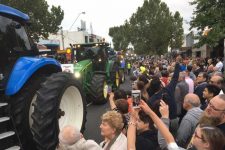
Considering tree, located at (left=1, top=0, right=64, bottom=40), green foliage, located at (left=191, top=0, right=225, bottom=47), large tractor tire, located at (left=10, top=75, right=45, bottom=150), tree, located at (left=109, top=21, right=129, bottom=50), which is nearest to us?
large tractor tire, located at (left=10, top=75, right=45, bottom=150)

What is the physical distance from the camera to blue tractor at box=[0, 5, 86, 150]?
19.1 ft

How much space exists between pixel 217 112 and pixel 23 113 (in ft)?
9.85

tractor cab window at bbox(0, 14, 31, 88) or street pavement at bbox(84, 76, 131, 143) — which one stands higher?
tractor cab window at bbox(0, 14, 31, 88)

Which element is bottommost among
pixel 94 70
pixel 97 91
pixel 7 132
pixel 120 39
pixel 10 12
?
pixel 97 91

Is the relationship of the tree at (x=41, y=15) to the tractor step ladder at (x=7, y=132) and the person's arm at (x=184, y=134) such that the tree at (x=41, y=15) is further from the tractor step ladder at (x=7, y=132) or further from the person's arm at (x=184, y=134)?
the person's arm at (x=184, y=134)

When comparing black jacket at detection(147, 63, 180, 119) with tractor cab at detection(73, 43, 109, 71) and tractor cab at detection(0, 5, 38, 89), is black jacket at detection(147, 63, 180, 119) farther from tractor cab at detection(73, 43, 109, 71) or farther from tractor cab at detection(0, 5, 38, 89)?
tractor cab at detection(73, 43, 109, 71)

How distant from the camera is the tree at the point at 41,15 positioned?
33022 mm

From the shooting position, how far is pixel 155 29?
5841cm

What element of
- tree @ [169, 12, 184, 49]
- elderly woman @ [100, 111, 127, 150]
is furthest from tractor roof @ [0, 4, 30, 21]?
tree @ [169, 12, 184, 49]

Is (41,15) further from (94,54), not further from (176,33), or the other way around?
(176,33)

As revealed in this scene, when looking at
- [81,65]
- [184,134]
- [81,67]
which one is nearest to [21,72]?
[184,134]

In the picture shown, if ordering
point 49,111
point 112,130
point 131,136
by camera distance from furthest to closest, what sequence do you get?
1. point 49,111
2. point 112,130
3. point 131,136

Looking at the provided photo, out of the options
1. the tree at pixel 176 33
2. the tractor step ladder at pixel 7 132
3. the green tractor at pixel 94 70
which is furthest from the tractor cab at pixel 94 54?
the tree at pixel 176 33

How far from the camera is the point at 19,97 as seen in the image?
6.12m
